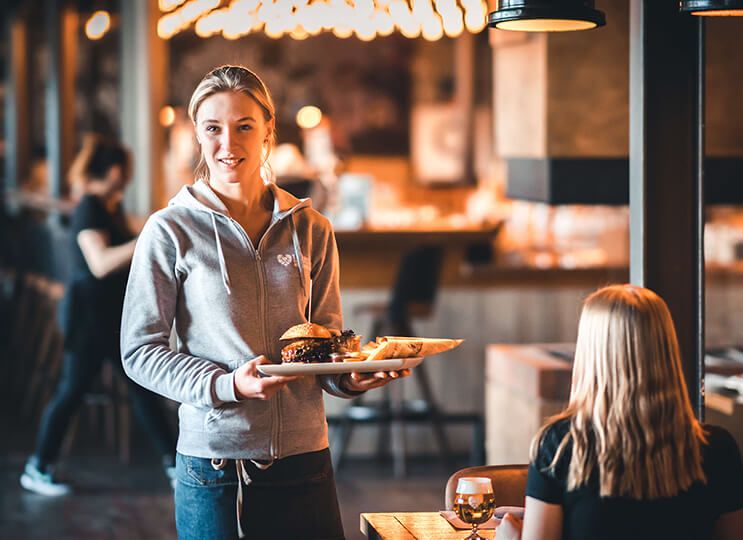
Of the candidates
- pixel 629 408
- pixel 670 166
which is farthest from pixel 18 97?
pixel 629 408

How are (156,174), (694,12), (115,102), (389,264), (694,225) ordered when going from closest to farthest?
1. (694,12)
2. (694,225)
3. (389,264)
4. (156,174)
5. (115,102)

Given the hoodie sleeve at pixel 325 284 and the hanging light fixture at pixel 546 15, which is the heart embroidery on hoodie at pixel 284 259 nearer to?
the hoodie sleeve at pixel 325 284

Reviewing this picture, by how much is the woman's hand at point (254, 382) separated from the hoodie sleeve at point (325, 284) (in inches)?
10.3

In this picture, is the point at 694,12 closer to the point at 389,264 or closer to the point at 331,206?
the point at 389,264

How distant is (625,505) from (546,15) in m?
1.13

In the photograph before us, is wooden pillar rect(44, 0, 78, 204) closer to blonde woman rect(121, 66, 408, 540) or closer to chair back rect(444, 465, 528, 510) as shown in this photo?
blonde woman rect(121, 66, 408, 540)

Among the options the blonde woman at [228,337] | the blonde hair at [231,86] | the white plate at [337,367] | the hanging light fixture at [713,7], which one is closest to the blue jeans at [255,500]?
the blonde woman at [228,337]

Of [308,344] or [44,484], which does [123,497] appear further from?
[308,344]

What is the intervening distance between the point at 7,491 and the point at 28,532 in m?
0.82

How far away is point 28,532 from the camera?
17.6 feet

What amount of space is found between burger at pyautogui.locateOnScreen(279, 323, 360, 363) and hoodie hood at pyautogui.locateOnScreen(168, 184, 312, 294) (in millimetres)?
139

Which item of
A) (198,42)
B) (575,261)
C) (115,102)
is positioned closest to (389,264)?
(575,261)

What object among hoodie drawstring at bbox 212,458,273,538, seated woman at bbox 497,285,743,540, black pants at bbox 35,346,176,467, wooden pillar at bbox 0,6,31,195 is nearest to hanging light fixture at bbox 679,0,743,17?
seated woman at bbox 497,285,743,540

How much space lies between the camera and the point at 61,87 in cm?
989
